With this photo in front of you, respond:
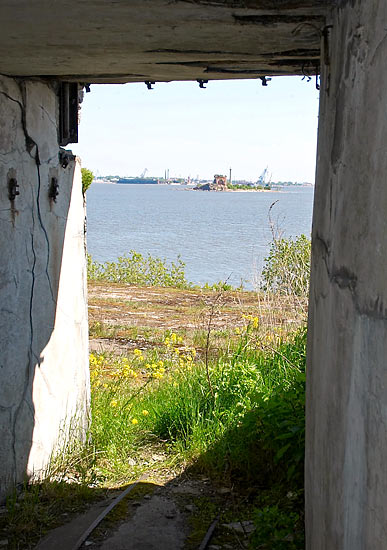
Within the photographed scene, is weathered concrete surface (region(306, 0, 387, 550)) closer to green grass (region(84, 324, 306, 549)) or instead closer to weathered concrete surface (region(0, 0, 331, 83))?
weathered concrete surface (region(0, 0, 331, 83))

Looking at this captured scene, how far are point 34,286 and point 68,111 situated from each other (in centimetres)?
134

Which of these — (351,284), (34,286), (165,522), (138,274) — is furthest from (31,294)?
(138,274)

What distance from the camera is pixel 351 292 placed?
2.27 metres

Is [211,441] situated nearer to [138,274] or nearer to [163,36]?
→ [163,36]

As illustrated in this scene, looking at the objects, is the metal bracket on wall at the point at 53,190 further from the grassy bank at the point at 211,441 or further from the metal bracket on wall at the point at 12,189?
the grassy bank at the point at 211,441

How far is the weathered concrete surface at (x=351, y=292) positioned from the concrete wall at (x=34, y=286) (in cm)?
215

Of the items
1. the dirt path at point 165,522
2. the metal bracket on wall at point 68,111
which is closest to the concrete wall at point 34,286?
the metal bracket on wall at point 68,111

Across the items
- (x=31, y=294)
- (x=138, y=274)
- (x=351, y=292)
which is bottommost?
(x=138, y=274)

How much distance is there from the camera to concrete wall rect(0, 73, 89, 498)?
13.9 ft

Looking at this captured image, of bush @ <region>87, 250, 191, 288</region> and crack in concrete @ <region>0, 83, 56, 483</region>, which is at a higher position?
crack in concrete @ <region>0, 83, 56, 483</region>

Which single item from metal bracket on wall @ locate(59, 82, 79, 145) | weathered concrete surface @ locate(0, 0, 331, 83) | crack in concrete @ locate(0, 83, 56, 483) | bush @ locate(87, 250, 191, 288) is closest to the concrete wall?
crack in concrete @ locate(0, 83, 56, 483)

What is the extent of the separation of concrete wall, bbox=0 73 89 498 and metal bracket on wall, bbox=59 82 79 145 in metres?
0.13

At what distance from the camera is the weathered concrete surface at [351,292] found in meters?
1.99

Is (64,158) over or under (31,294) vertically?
over
